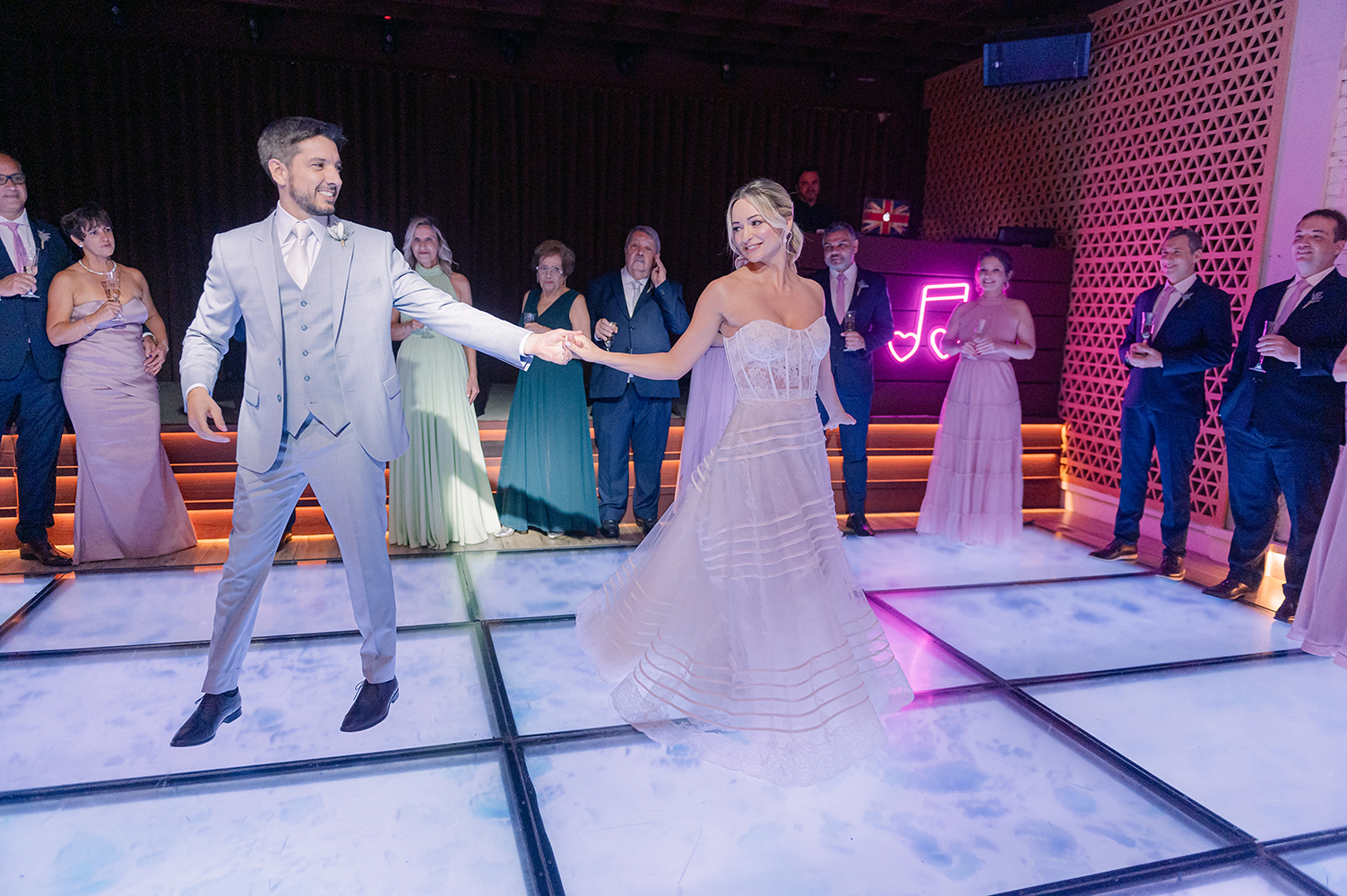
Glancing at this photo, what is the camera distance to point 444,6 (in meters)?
6.37

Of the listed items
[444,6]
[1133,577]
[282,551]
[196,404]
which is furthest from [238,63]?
[1133,577]

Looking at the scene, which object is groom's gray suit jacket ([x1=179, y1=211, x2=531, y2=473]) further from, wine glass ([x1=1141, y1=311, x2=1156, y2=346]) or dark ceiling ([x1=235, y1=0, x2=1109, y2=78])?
dark ceiling ([x1=235, y1=0, x2=1109, y2=78])

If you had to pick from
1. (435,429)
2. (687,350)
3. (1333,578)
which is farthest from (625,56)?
(1333,578)

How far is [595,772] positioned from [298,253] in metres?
1.78

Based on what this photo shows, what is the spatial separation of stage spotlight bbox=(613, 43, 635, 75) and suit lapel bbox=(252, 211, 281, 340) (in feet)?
20.0

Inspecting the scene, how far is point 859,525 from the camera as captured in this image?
209 inches

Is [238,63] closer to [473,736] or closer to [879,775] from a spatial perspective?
[473,736]

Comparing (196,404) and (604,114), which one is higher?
(604,114)

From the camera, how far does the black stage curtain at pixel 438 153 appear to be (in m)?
6.86

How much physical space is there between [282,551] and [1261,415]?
5164 mm

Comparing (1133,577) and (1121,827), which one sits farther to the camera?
(1133,577)

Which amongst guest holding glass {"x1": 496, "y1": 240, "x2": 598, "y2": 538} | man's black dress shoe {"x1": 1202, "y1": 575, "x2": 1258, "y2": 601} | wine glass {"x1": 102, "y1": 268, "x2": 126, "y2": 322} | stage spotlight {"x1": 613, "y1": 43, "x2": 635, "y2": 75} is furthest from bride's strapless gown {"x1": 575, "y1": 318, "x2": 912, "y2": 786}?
stage spotlight {"x1": 613, "y1": 43, "x2": 635, "y2": 75}

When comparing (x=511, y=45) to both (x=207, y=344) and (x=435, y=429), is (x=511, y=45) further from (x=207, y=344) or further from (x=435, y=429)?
(x=207, y=344)

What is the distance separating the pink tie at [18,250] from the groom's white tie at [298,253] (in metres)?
2.75
